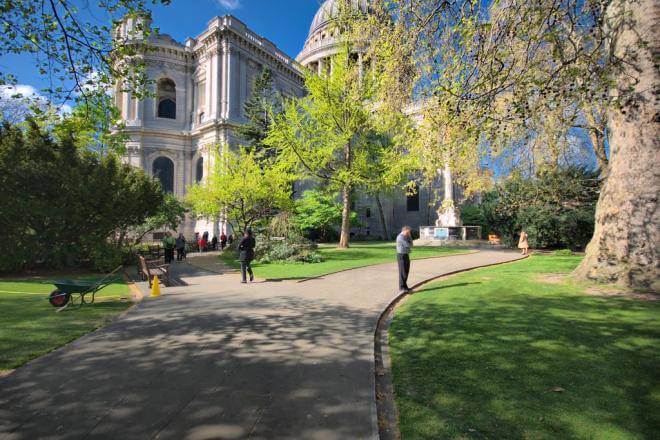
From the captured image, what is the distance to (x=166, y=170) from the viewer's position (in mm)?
40906

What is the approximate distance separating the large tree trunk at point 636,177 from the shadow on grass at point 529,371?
191 centimetres

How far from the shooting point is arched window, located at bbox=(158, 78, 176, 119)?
43.1 meters

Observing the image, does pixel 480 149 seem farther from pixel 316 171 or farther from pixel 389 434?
pixel 389 434

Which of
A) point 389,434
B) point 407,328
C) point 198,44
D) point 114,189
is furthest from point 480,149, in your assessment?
point 198,44

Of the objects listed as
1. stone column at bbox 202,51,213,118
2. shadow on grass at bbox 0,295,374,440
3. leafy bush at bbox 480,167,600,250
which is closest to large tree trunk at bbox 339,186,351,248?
leafy bush at bbox 480,167,600,250

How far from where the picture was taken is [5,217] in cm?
1266

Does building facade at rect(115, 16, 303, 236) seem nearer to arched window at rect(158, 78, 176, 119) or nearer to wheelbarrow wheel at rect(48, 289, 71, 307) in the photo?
arched window at rect(158, 78, 176, 119)

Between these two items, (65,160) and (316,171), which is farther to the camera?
(316,171)

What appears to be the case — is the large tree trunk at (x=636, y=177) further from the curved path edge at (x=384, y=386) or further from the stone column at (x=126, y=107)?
the stone column at (x=126, y=107)

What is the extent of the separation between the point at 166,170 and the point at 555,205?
40.0 metres

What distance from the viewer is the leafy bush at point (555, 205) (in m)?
20.2

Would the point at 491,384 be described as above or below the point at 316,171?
below

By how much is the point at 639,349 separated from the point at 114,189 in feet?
56.1

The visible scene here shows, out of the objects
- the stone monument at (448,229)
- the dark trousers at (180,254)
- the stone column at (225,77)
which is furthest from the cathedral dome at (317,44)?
the dark trousers at (180,254)
